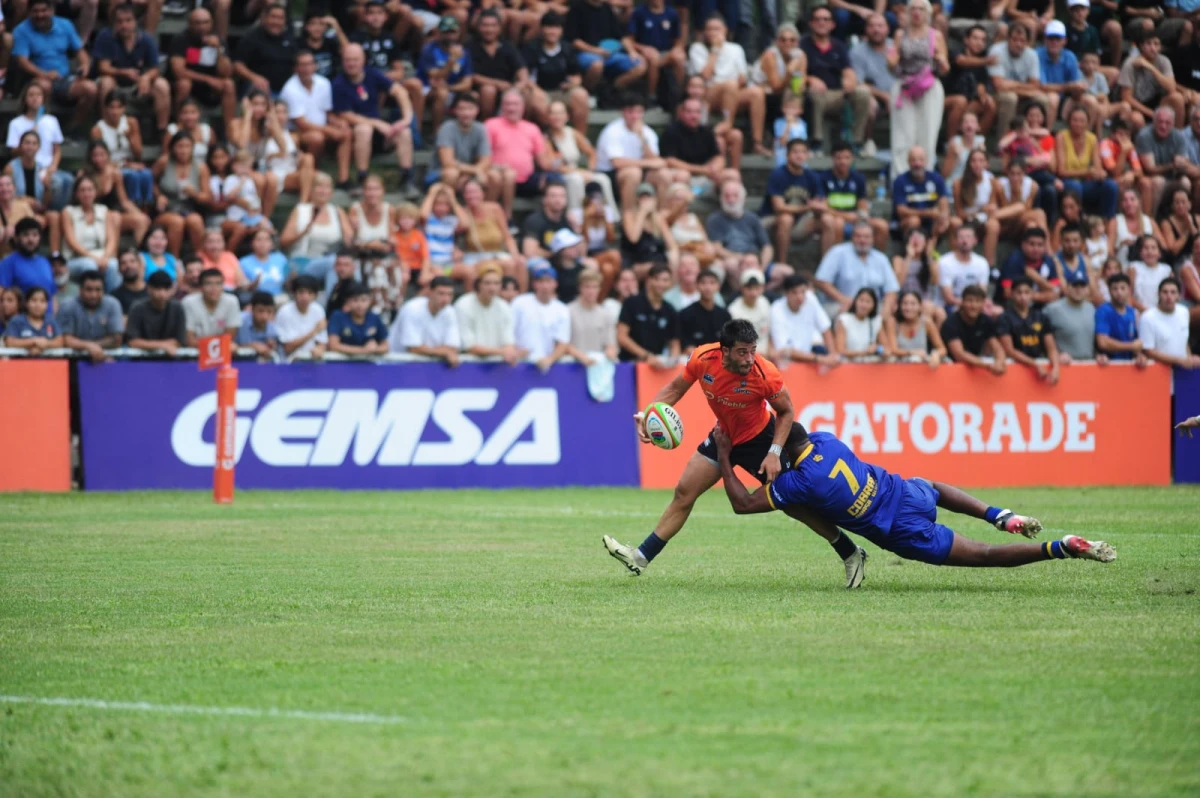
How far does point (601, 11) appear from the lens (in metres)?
24.9

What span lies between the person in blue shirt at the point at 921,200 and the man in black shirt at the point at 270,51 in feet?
29.4

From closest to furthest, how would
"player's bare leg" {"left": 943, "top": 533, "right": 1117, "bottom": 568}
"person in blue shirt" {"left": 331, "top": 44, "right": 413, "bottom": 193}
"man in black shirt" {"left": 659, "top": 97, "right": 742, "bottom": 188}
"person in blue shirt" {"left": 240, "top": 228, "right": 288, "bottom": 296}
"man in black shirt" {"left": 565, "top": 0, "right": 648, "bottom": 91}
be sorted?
"player's bare leg" {"left": 943, "top": 533, "right": 1117, "bottom": 568}
"person in blue shirt" {"left": 240, "top": 228, "right": 288, "bottom": 296}
"person in blue shirt" {"left": 331, "top": 44, "right": 413, "bottom": 193}
"man in black shirt" {"left": 659, "top": 97, "right": 742, "bottom": 188}
"man in black shirt" {"left": 565, "top": 0, "right": 648, "bottom": 91}

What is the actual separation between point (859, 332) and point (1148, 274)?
5155 mm

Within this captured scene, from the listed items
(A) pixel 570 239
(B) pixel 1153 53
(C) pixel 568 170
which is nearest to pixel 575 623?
(A) pixel 570 239

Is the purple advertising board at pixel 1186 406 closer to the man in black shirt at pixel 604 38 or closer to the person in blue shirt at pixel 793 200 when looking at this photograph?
the person in blue shirt at pixel 793 200

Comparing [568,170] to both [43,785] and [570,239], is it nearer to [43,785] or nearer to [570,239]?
[570,239]

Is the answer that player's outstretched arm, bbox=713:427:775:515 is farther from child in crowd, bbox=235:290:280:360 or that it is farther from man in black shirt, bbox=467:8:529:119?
man in black shirt, bbox=467:8:529:119

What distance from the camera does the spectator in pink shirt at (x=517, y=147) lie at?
22.8 meters

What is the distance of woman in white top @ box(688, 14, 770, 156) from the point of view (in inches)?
973

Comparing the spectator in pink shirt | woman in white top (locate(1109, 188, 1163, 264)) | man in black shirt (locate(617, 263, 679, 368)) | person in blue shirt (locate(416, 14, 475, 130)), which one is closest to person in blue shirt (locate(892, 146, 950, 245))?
woman in white top (locate(1109, 188, 1163, 264))

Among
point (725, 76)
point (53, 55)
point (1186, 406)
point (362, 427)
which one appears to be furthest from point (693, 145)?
point (53, 55)

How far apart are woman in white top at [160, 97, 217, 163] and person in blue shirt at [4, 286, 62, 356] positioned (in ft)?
10.4

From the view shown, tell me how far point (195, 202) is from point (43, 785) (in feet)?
53.7

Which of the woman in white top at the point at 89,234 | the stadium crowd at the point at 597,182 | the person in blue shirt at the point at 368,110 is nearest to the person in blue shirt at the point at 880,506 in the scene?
the stadium crowd at the point at 597,182
